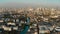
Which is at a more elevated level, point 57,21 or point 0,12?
point 0,12

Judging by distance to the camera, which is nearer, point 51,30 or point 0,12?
point 51,30

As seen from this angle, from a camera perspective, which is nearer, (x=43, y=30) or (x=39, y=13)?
(x=43, y=30)

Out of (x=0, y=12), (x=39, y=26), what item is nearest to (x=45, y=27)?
(x=39, y=26)

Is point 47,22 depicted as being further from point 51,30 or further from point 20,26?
point 20,26

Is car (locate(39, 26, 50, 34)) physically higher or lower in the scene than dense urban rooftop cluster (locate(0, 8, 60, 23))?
lower

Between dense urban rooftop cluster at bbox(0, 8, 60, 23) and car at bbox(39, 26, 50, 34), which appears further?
dense urban rooftop cluster at bbox(0, 8, 60, 23)

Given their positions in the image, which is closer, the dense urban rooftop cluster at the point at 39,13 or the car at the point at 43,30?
the car at the point at 43,30

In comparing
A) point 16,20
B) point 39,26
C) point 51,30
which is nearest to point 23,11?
point 16,20

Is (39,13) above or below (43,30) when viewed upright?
above
